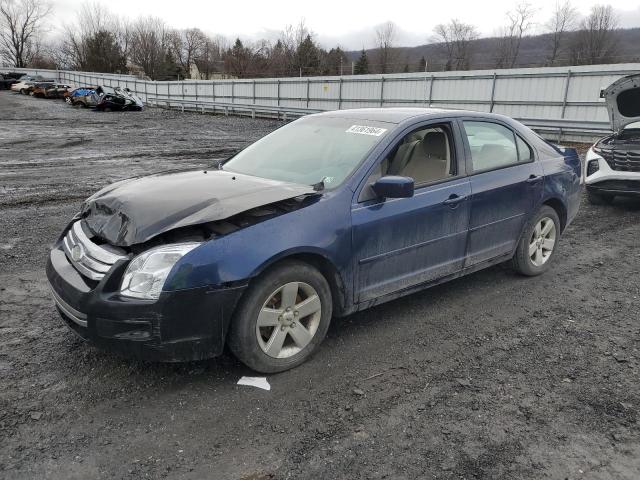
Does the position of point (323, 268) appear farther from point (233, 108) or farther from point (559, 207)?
point (233, 108)

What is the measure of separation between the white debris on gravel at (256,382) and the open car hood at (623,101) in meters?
7.37

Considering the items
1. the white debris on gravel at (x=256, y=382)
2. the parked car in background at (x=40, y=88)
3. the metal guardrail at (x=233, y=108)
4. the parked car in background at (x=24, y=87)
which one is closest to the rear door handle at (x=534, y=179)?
the white debris on gravel at (x=256, y=382)

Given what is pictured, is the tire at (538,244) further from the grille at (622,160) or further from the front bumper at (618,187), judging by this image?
the grille at (622,160)

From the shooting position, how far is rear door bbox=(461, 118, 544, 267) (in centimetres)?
435

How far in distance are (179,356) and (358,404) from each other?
1074mm

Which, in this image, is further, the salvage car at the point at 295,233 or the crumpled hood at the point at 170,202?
the crumpled hood at the point at 170,202

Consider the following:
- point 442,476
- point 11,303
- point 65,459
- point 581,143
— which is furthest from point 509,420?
point 581,143

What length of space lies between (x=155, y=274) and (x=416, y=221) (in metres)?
1.92

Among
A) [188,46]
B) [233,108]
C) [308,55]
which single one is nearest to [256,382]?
[233,108]

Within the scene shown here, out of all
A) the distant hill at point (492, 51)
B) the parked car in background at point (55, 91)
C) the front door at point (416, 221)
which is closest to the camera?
the front door at point (416, 221)

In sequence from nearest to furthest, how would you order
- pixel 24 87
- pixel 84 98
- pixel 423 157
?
pixel 423 157
pixel 84 98
pixel 24 87

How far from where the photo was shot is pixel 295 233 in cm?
318

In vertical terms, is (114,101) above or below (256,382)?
above

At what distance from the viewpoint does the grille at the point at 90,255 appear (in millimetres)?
3008
